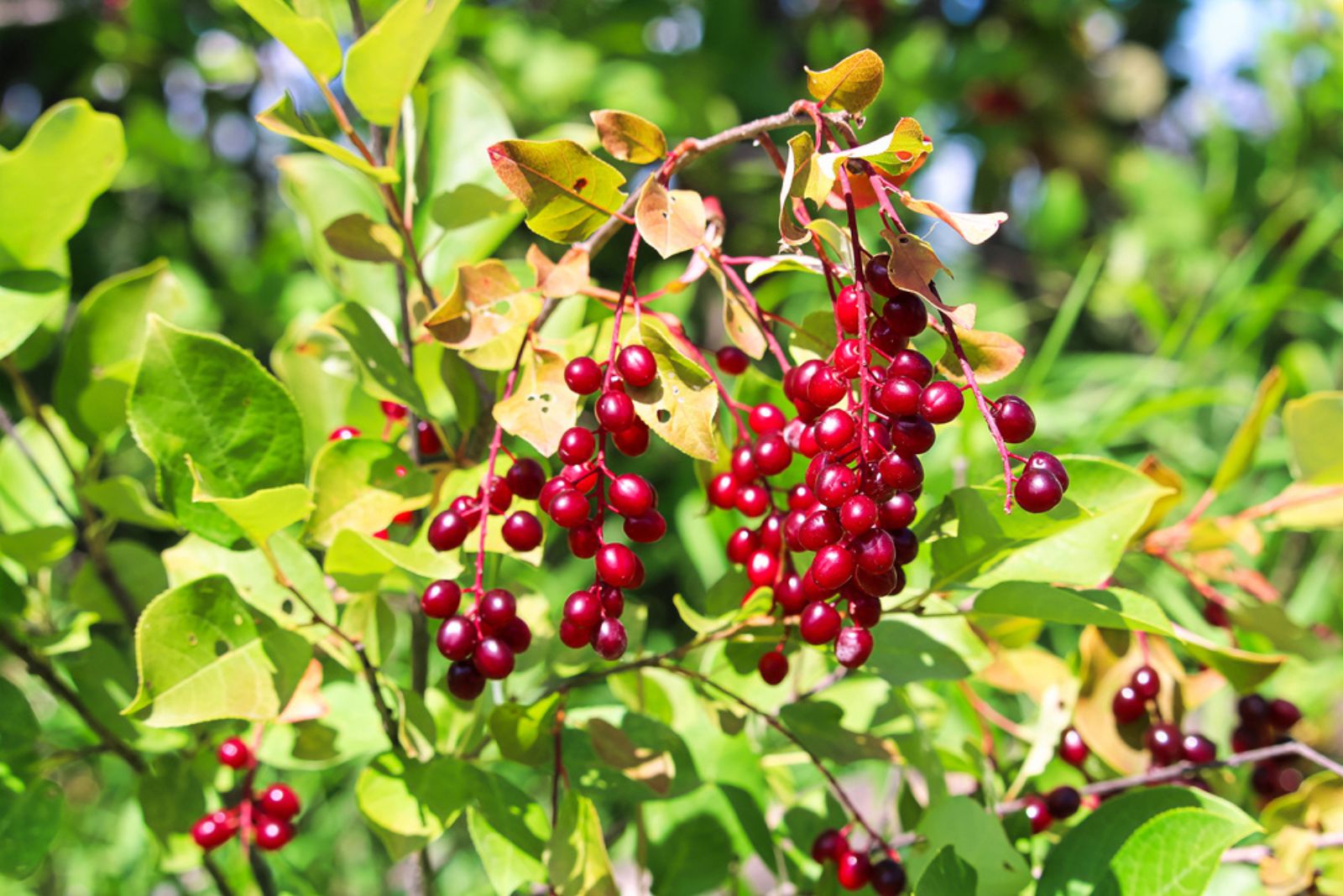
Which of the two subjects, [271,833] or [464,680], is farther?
[271,833]

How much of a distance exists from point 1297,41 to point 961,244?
32.6 inches

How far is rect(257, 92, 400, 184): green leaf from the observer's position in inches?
24.2

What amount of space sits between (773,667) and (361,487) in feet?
0.90

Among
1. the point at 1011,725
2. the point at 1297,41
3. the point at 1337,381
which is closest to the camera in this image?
the point at 1011,725

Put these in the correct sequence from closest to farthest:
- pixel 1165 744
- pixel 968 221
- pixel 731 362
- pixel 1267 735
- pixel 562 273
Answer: pixel 968 221 < pixel 562 273 < pixel 731 362 < pixel 1165 744 < pixel 1267 735

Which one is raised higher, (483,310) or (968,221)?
(968,221)

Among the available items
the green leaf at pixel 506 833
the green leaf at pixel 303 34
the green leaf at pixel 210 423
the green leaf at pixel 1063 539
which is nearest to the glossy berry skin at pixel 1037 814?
the green leaf at pixel 1063 539

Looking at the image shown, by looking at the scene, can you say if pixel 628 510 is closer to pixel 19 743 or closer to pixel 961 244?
pixel 19 743

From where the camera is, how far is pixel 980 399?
1.64 ft

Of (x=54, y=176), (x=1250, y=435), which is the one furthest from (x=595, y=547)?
(x=1250, y=435)

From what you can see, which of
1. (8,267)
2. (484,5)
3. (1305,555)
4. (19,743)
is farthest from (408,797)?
(1305,555)

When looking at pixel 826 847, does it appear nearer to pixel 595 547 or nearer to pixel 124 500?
pixel 595 547

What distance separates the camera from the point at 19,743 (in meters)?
0.79

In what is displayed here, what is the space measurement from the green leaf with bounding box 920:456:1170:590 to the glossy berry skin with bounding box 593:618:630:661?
19cm
